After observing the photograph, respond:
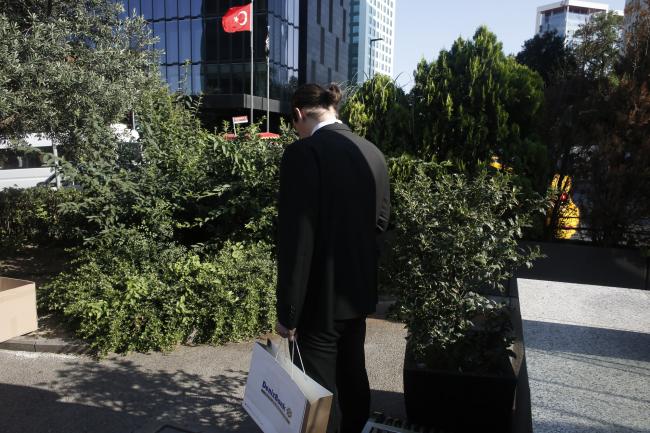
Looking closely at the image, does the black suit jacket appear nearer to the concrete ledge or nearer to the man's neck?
the man's neck

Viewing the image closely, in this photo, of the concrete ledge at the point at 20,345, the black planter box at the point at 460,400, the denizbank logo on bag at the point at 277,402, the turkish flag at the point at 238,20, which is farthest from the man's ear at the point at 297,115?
the turkish flag at the point at 238,20

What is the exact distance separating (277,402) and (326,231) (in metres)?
0.76

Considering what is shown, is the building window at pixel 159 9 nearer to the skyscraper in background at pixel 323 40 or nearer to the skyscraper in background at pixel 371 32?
the skyscraper in background at pixel 323 40

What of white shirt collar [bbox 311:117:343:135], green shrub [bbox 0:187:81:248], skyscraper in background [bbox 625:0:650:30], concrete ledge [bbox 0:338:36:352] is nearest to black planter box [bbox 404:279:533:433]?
white shirt collar [bbox 311:117:343:135]

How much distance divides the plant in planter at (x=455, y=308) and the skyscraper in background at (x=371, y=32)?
64198mm

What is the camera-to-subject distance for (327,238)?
7.21 feet

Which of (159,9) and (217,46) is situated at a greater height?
(159,9)

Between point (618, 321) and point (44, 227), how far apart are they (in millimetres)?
8870

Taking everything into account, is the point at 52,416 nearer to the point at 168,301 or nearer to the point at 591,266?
the point at 168,301

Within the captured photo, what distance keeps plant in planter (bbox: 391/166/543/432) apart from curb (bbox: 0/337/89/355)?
316 cm

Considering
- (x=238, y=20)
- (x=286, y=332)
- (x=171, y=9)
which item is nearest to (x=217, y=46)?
(x=171, y=9)

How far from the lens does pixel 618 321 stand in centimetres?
335

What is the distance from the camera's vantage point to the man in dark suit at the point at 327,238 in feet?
6.99

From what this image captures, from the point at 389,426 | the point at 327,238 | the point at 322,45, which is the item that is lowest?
the point at 389,426
